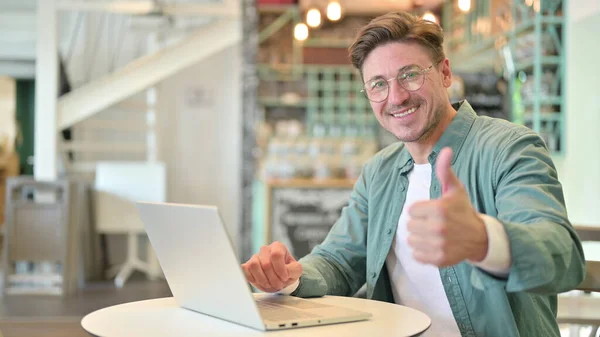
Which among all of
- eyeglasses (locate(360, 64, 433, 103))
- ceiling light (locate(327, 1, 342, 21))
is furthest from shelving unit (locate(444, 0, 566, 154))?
eyeglasses (locate(360, 64, 433, 103))

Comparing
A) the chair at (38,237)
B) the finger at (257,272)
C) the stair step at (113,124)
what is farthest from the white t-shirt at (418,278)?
the stair step at (113,124)

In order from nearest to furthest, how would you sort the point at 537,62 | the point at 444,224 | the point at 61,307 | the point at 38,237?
the point at 444,224 → the point at 537,62 → the point at 61,307 → the point at 38,237

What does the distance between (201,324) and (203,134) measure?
846 centimetres

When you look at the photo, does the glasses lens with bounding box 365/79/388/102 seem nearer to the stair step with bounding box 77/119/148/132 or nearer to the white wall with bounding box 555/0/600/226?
the white wall with bounding box 555/0/600/226

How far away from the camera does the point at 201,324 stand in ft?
4.71

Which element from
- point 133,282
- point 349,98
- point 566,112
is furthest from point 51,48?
point 566,112

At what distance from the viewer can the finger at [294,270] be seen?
1.77 meters

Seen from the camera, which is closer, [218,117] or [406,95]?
[406,95]

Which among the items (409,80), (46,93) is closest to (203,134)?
(46,93)

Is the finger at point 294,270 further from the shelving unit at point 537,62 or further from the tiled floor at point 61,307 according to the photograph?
the shelving unit at point 537,62

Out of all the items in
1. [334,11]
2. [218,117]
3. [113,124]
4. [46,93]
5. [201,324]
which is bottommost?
[201,324]

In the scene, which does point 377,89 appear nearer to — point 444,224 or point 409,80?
point 409,80

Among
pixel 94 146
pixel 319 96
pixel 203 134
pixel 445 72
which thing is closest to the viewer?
pixel 445 72

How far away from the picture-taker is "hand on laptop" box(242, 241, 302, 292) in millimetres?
1738
